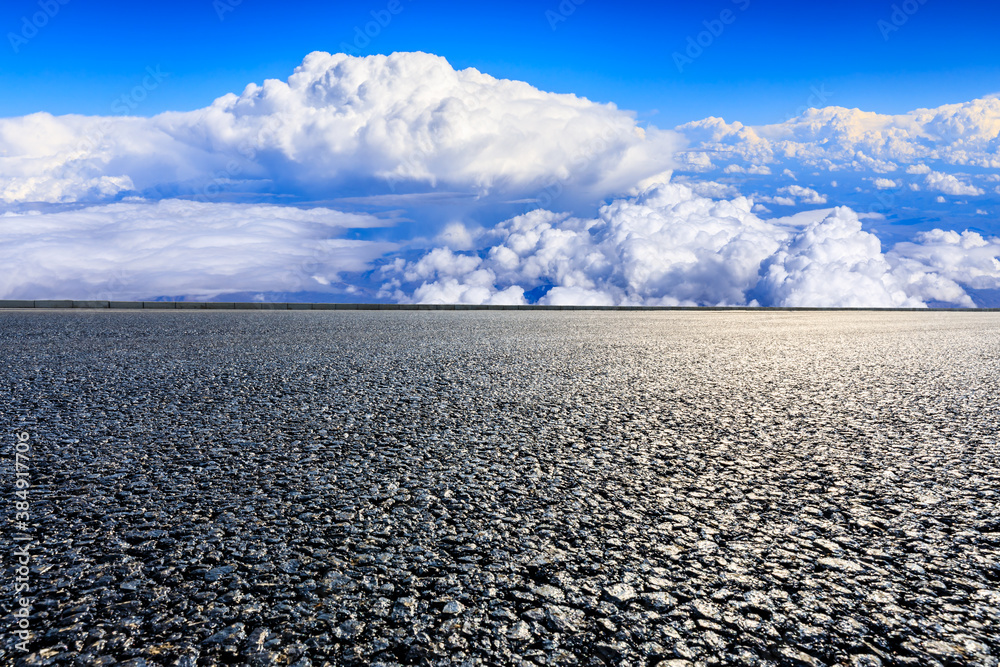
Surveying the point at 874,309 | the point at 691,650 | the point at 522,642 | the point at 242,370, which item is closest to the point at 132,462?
the point at 522,642

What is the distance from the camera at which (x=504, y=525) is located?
235 centimetres

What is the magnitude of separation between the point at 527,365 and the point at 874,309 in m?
31.7

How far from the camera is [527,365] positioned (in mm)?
6902

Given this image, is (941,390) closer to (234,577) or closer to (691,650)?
(691,650)
